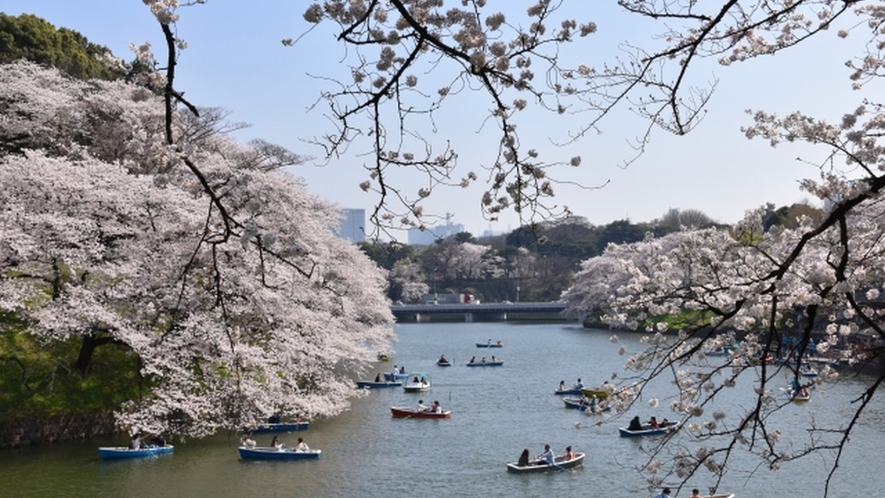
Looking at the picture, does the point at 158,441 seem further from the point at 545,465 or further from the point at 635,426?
the point at 635,426

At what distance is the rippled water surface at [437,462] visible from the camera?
1580cm

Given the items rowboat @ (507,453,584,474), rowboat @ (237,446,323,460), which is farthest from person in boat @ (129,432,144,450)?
rowboat @ (507,453,584,474)

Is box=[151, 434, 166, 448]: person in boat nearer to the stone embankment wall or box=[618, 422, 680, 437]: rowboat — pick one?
the stone embankment wall

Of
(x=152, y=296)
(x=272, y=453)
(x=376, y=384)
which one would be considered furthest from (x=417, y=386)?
(x=152, y=296)

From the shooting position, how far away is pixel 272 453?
18.1 metres

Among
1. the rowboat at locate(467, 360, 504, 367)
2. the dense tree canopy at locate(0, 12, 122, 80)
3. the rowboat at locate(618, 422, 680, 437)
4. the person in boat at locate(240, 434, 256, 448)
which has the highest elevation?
the dense tree canopy at locate(0, 12, 122, 80)

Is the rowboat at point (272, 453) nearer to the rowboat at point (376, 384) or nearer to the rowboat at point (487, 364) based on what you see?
the rowboat at point (376, 384)

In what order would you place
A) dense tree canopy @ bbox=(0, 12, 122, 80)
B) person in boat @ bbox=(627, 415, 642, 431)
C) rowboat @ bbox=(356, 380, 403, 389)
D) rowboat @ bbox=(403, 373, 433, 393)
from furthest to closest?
dense tree canopy @ bbox=(0, 12, 122, 80) → rowboat @ bbox=(356, 380, 403, 389) → rowboat @ bbox=(403, 373, 433, 393) → person in boat @ bbox=(627, 415, 642, 431)

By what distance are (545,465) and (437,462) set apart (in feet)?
7.96

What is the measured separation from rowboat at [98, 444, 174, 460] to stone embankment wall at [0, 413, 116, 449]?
144 centimetres

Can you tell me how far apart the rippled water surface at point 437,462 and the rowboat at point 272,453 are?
0.79 ft

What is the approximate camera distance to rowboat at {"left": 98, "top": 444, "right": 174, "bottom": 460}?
17.3 m

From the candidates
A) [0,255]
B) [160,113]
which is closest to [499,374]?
[160,113]

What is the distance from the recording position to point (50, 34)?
133ft
